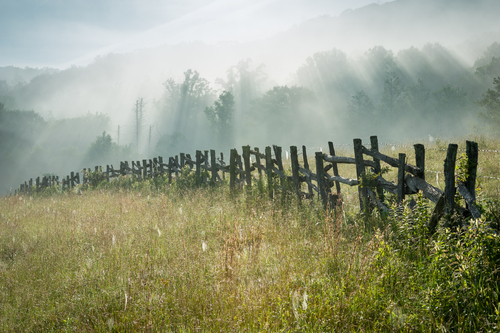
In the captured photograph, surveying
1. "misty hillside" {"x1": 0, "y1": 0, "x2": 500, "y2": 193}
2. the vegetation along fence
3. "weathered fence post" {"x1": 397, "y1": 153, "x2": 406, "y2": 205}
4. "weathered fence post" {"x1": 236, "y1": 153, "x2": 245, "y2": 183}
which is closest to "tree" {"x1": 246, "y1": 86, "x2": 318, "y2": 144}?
"misty hillside" {"x1": 0, "y1": 0, "x2": 500, "y2": 193}

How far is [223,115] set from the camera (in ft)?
231

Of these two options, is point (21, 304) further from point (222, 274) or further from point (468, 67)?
point (468, 67)

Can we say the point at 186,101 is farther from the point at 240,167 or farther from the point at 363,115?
the point at 240,167

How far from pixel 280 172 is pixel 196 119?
3396 inches

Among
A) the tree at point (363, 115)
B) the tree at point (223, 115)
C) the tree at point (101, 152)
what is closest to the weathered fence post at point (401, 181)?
the tree at point (363, 115)

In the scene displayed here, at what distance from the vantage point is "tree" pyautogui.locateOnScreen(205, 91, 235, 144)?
69.8 m

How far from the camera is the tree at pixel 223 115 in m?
69.8

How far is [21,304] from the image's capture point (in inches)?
143

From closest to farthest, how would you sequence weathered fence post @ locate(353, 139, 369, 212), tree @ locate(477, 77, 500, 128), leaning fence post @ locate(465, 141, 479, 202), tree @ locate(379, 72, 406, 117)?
1. leaning fence post @ locate(465, 141, 479, 202)
2. weathered fence post @ locate(353, 139, 369, 212)
3. tree @ locate(477, 77, 500, 128)
4. tree @ locate(379, 72, 406, 117)

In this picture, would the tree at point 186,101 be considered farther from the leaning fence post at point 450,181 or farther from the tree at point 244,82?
the leaning fence post at point 450,181

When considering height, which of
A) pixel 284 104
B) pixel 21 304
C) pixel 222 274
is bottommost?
pixel 21 304

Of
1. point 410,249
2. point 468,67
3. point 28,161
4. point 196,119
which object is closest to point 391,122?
point 468,67

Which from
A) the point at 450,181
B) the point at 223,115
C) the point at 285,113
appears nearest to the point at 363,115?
the point at 285,113

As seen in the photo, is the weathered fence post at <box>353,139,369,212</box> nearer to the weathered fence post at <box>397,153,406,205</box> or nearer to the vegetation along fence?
the vegetation along fence
